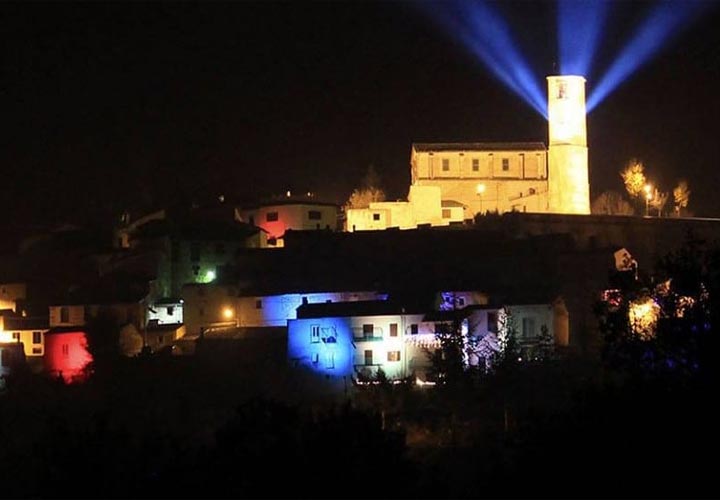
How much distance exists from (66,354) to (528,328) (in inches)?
511

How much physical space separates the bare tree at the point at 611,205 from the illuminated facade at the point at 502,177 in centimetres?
296

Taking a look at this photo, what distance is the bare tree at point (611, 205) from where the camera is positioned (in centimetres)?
5203

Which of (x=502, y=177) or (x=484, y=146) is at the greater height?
(x=484, y=146)

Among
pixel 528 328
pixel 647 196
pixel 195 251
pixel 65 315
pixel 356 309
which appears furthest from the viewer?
pixel 647 196

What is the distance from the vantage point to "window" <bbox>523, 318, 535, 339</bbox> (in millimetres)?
37625

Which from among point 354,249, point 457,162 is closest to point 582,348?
point 354,249

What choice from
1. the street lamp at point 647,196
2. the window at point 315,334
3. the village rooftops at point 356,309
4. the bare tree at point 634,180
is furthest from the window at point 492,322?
the bare tree at point 634,180

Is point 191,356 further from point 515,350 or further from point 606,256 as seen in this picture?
point 606,256

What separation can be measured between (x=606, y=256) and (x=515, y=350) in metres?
5.59

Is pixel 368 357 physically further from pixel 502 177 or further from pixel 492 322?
pixel 502 177

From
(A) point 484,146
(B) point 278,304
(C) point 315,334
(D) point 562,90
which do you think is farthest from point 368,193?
(C) point 315,334

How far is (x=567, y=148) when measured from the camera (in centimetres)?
4841

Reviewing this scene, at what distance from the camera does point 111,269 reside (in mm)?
45375

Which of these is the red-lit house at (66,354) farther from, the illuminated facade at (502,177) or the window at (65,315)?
the illuminated facade at (502,177)
